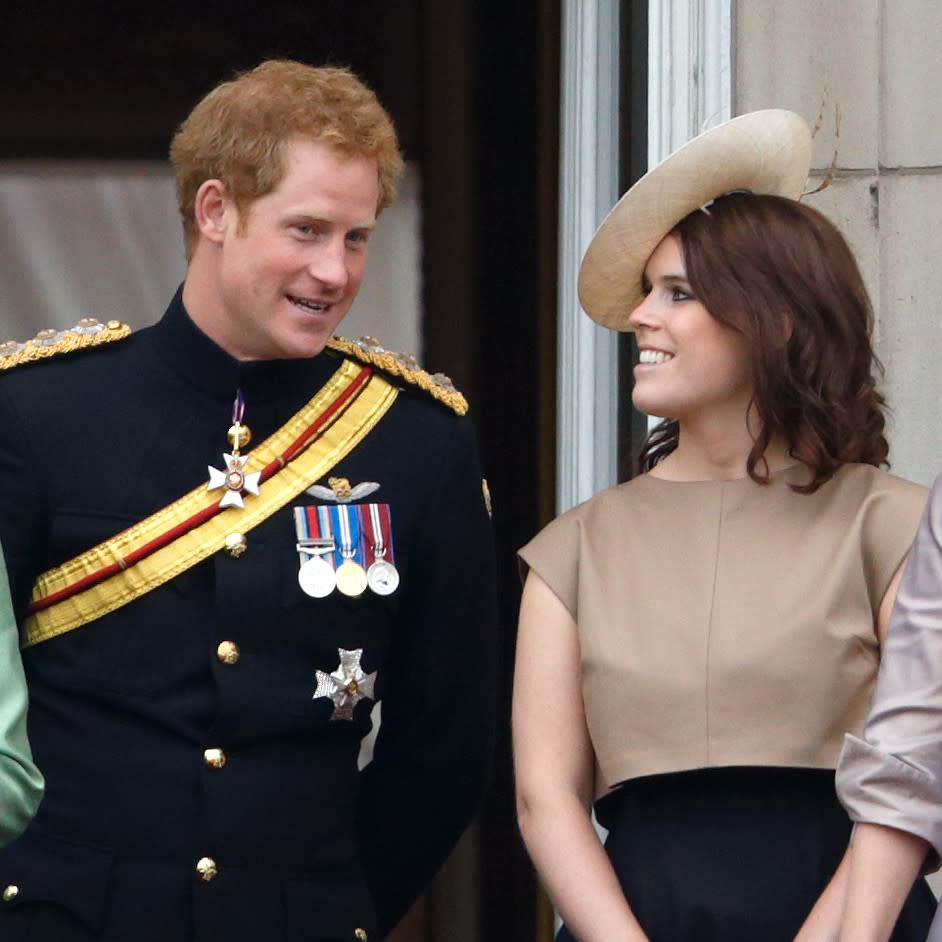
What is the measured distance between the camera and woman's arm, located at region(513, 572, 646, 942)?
9.51 feet

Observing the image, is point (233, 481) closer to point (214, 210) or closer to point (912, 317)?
point (214, 210)

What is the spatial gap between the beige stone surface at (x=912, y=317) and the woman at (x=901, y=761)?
1.74 m

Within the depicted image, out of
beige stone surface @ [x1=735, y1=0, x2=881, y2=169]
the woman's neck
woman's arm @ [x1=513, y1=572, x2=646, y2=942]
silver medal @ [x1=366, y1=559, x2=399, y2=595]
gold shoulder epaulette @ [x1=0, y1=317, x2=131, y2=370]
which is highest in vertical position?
beige stone surface @ [x1=735, y1=0, x2=881, y2=169]

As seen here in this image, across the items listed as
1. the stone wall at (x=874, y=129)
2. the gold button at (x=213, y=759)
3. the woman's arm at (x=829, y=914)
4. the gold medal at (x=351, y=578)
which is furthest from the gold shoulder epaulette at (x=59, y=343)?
the stone wall at (x=874, y=129)

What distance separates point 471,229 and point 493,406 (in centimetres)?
54

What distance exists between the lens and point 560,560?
304 cm

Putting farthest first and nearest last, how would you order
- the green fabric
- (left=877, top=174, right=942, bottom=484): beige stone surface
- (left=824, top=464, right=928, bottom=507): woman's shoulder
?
(left=877, top=174, right=942, bottom=484): beige stone surface, (left=824, top=464, right=928, bottom=507): woman's shoulder, the green fabric

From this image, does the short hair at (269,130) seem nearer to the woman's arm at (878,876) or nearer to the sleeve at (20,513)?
the sleeve at (20,513)

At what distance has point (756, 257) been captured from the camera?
2998mm

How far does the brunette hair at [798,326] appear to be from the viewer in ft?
9.70

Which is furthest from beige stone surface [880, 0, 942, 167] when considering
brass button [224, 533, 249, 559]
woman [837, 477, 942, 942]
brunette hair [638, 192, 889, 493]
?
woman [837, 477, 942, 942]

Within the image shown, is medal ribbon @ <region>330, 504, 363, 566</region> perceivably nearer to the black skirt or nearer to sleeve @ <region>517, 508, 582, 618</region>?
sleeve @ <region>517, 508, 582, 618</region>

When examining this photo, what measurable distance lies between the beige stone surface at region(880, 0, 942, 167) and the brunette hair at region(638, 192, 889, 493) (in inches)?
47.7

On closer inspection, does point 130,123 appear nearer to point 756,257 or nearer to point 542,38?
point 542,38
